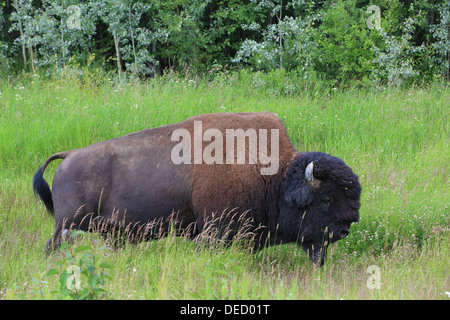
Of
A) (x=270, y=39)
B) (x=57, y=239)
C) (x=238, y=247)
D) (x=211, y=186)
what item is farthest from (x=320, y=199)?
(x=270, y=39)

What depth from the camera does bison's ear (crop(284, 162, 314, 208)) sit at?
5.31 m

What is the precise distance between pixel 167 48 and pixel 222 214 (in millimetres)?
11595

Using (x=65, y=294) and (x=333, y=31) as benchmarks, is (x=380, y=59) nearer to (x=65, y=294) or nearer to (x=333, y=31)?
(x=333, y=31)

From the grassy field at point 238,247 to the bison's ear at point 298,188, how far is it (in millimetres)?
660

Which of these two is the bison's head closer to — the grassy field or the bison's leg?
the grassy field

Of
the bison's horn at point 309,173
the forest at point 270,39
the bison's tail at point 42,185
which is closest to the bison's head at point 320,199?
the bison's horn at point 309,173

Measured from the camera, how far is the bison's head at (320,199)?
5.26 m

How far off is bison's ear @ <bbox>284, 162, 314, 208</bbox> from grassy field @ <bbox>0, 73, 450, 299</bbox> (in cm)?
66

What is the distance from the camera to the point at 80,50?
16484 mm

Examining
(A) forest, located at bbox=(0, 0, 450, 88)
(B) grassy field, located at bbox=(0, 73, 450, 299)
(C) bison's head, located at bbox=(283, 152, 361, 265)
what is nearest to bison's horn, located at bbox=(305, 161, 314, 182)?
(C) bison's head, located at bbox=(283, 152, 361, 265)

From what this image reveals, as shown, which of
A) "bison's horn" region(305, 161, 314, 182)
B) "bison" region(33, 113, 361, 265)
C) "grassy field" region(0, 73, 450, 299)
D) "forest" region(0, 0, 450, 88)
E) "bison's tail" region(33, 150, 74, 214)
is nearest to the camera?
"grassy field" region(0, 73, 450, 299)

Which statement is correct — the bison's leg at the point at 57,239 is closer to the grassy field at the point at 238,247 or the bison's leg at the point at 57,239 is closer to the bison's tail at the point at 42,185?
the grassy field at the point at 238,247

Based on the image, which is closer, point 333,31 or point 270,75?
point 270,75
